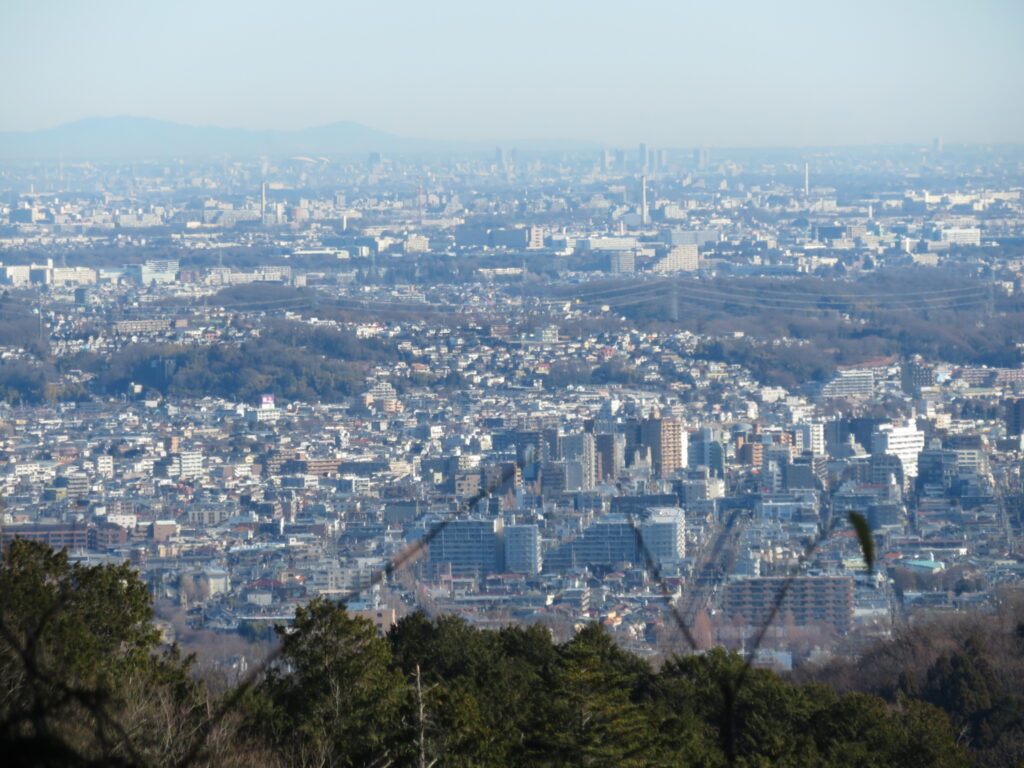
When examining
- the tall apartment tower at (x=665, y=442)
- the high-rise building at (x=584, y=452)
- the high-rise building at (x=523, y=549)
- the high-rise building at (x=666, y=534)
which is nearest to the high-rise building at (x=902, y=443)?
the tall apartment tower at (x=665, y=442)

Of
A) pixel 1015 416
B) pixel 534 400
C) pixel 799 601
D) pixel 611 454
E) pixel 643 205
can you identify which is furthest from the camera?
pixel 643 205

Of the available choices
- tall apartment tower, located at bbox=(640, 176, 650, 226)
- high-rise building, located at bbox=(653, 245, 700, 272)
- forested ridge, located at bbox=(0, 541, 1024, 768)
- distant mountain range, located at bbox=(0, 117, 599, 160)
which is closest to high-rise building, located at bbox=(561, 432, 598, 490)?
forested ridge, located at bbox=(0, 541, 1024, 768)

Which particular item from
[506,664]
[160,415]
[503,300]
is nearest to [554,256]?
[503,300]

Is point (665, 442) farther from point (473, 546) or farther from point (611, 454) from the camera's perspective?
point (473, 546)

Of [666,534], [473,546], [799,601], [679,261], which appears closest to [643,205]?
[679,261]

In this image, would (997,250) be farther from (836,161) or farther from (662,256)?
(836,161)
